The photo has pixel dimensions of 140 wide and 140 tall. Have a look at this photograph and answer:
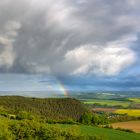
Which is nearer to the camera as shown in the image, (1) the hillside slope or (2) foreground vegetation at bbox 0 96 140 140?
(2) foreground vegetation at bbox 0 96 140 140

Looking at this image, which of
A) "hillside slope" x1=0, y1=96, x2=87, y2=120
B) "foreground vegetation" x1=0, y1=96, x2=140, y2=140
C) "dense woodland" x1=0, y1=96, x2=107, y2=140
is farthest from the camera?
"hillside slope" x1=0, y1=96, x2=87, y2=120

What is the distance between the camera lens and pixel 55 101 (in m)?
169

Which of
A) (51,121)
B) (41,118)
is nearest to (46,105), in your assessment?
(41,118)

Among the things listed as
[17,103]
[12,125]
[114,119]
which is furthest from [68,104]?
[12,125]

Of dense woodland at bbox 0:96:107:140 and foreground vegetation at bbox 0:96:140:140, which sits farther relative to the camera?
foreground vegetation at bbox 0:96:140:140

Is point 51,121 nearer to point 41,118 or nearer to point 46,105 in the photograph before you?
point 41,118

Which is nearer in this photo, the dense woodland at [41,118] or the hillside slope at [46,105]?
the dense woodland at [41,118]

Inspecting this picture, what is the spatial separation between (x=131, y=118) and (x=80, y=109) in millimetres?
36441

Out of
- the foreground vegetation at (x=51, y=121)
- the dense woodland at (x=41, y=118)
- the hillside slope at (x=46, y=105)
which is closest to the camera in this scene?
the dense woodland at (x=41, y=118)

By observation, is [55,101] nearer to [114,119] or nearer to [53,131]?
[114,119]

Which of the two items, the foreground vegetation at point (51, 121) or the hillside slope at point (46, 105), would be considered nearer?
the foreground vegetation at point (51, 121)

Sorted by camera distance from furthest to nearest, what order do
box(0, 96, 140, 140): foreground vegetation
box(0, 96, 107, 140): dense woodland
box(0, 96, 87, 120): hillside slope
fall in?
box(0, 96, 87, 120): hillside slope → box(0, 96, 140, 140): foreground vegetation → box(0, 96, 107, 140): dense woodland

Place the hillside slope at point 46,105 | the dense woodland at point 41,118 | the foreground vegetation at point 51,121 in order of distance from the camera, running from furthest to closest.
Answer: the hillside slope at point 46,105
the foreground vegetation at point 51,121
the dense woodland at point 41,118

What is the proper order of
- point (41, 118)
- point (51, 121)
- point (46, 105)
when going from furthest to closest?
point (46, 105), point (41, 118), point (51, 121)
